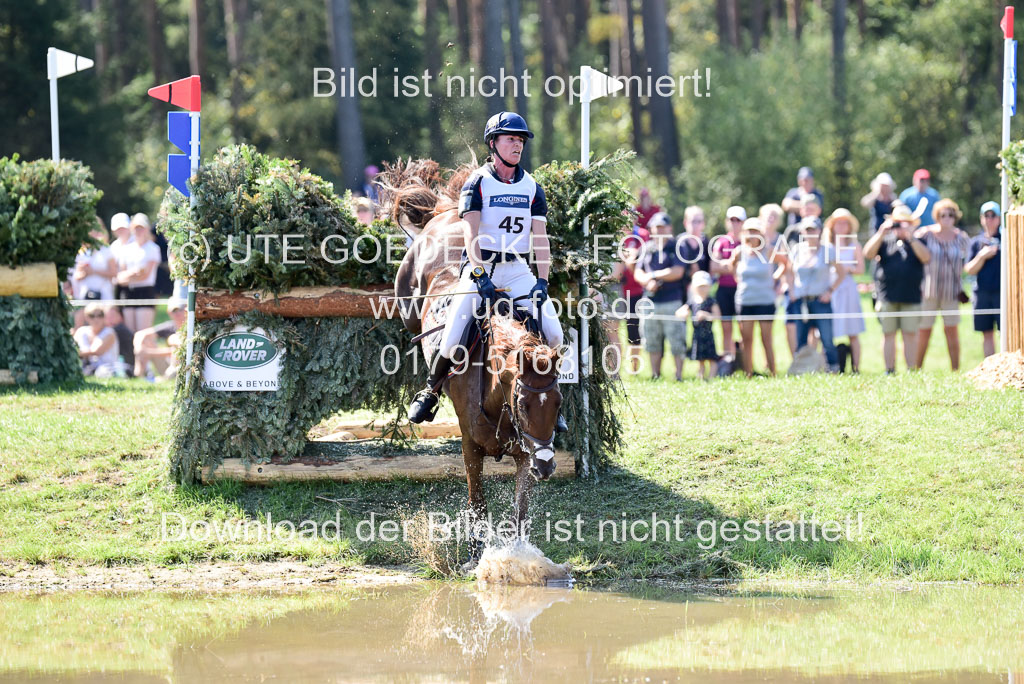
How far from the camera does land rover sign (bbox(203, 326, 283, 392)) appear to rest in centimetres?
979

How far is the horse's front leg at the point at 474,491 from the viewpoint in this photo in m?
8.38

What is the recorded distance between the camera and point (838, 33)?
36844mm

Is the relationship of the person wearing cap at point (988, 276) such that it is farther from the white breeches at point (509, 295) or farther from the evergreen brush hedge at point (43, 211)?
the evergreen brush hedge at point (43, 211)

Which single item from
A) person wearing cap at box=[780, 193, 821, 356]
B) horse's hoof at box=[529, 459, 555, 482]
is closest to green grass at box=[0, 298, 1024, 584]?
horse's hoof at box=[529, 459, 555, 482]

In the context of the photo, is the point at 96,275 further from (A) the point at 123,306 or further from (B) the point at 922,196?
(B) the point at 922,196

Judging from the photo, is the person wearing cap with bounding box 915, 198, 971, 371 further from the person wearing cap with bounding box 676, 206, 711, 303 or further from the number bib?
the number bib

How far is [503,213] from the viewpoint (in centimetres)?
825

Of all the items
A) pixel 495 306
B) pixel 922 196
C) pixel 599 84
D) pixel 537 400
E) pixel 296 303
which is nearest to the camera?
pixel 537 400

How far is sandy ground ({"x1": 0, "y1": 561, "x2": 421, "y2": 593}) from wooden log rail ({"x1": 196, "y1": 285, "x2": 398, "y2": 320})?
2262 mm

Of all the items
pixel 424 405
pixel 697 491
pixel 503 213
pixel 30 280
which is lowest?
pixel 697 491

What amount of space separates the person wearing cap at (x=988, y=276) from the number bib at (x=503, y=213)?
7.66 metres

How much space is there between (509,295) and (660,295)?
6883 mm


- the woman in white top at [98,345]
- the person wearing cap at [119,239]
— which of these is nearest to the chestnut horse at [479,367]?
the woman in white top at [98,345]

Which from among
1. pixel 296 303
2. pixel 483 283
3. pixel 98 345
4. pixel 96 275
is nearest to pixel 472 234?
pixel 483 283
